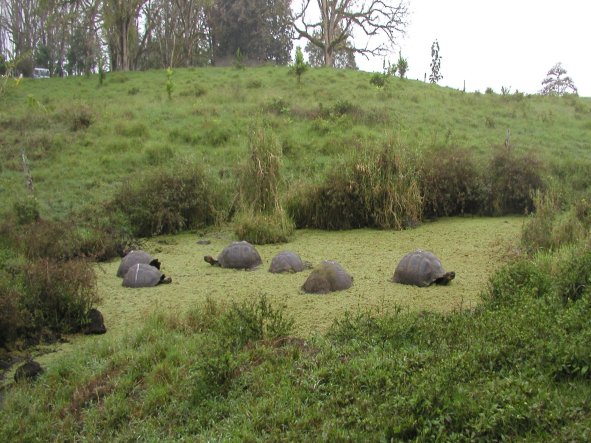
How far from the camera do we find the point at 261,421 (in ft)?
13.2

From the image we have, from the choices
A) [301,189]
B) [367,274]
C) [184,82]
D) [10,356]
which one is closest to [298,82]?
[184,82]

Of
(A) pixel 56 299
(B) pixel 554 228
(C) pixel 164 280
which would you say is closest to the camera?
(A) pixel 56 299

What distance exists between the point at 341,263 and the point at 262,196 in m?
3.00

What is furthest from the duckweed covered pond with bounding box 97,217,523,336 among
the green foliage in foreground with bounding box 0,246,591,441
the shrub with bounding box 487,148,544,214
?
the green foliage in foreground with bounding box 0,246,591,441

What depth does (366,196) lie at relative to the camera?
417 inches

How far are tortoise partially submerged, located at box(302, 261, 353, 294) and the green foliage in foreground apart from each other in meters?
1.02

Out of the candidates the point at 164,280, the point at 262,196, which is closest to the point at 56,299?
the point at 164,280

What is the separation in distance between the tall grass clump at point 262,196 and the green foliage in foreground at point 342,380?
433cm

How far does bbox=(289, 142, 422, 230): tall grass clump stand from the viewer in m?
10.6

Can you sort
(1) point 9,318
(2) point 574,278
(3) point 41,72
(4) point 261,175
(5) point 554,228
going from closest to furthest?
(2) point 574,278 → (1) point 9,318 → (5) point 554,228 → (4) point 261,175 → (3) point 41,72

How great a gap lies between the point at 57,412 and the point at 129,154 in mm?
10719

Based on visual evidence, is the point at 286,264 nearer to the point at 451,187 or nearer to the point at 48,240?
the point at 48,240

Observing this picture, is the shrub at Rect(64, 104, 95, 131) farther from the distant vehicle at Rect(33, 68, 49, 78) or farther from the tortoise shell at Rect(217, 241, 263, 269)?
the distant vehicle at Rect(33, 68, 49, 78)

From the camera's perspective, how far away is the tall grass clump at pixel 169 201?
10.9 metres
